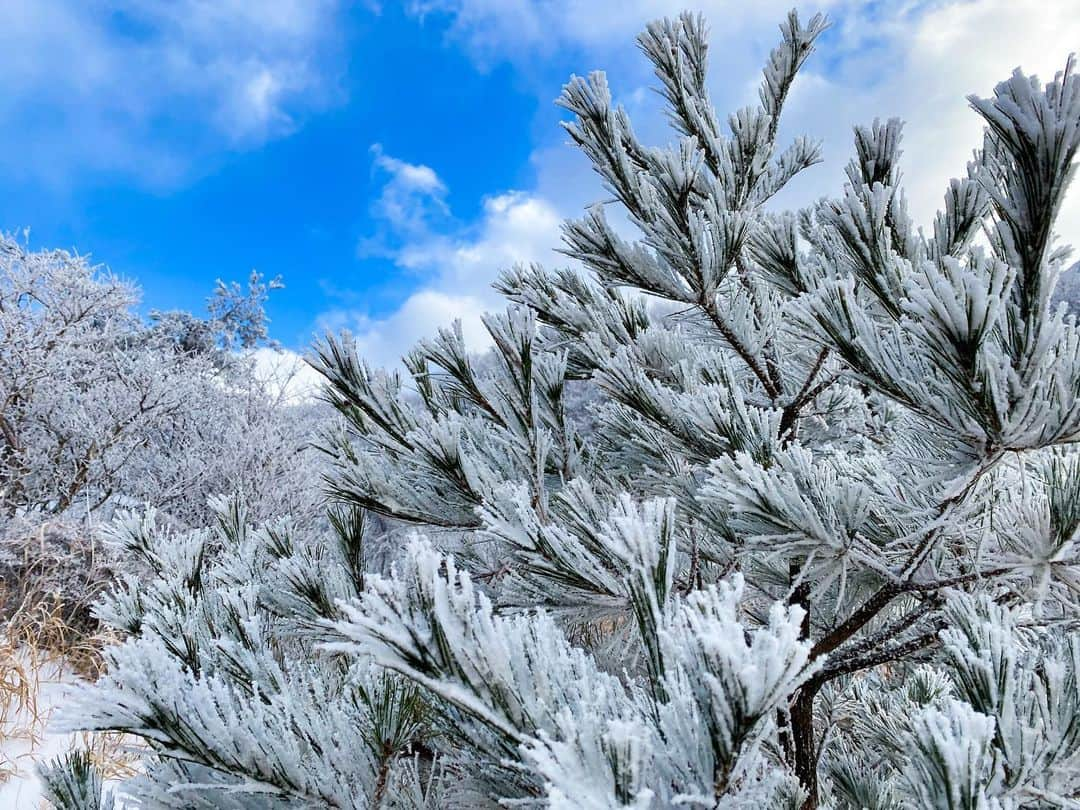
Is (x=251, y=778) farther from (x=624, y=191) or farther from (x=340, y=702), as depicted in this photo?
(x=624, y=191)

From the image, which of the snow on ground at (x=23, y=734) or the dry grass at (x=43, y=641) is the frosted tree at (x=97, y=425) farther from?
the snow on ground at (x=23, y=734)

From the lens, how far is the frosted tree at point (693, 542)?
0.65m

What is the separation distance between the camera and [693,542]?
1425mm

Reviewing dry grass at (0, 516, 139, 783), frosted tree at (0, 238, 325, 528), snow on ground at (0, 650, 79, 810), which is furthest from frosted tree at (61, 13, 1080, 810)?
frosted tree at (0, 238, 325, 528)

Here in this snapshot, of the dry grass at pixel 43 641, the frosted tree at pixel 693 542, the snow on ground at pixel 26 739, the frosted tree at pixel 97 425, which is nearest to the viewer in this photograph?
the frosted tree at pixel 693 542


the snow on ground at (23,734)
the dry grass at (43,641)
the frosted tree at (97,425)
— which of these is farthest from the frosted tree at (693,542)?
the frosted tree at (97,425)

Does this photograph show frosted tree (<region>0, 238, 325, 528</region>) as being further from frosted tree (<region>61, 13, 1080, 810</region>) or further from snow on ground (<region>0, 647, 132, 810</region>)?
frosted tree (<region>61, 13, 1080, 810</region>)

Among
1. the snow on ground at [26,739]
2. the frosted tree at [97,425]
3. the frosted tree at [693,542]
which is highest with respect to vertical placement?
the frosted tree at [97,425]

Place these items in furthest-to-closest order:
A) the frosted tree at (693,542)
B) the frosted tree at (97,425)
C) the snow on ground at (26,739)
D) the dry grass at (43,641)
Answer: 1. the frosted tree at (97,425)
2. the dry grass at (43,641)
3. the snow on ground at (26,739)
4. the frosted tree at (693,542)

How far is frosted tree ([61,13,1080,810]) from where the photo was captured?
25.6 inches

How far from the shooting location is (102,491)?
19.7 ft

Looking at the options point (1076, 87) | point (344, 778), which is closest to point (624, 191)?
point (1076, 87)

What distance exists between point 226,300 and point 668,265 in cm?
1019

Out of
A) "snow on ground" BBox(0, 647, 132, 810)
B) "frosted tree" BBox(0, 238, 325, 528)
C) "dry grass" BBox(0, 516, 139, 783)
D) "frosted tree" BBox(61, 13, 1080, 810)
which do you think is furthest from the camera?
"frosted tree" BBox(0, 238, 325, 528)
